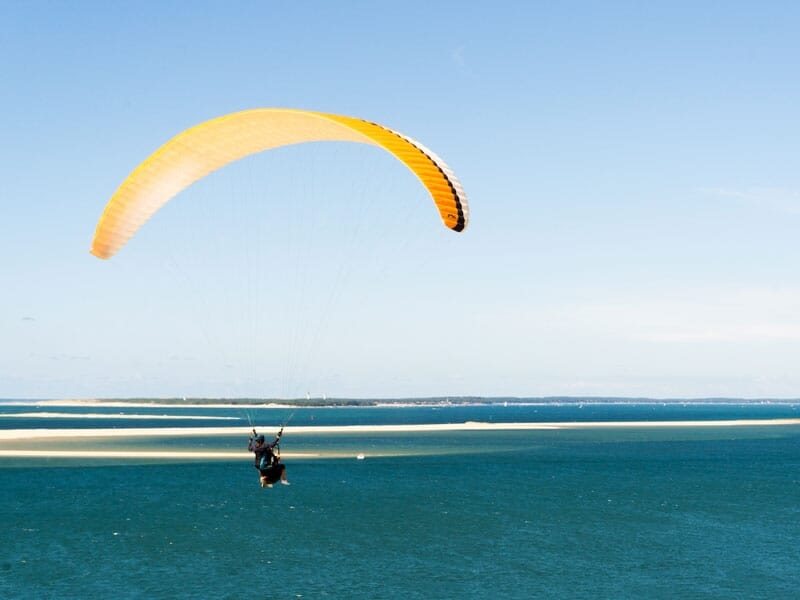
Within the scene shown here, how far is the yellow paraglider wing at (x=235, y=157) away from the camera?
57.6 ft

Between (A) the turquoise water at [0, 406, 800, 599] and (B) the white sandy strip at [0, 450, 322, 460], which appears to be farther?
(B) the white sandy strip at [0, 450, 322, 460]

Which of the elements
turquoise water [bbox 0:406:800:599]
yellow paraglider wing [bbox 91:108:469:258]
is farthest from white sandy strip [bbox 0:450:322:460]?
yellow paraglider wing [bbox 91:108:469:258]

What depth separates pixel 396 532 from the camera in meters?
33.9

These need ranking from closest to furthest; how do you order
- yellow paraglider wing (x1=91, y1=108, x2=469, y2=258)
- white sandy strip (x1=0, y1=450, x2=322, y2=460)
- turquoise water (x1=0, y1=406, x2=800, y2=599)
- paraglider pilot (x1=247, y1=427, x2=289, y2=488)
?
yellow paraglider wing (x1=91, y1=108, x2=469, y2=258) < paraglider pilot (x1=247, y1=427, x2=289, y2=488) < turquoise water (x1=0, y1=406, x2=800, y2=599) < white sandy strip (x1=0, y1=450, x2=322, y2=460)

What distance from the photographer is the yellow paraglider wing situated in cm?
1755

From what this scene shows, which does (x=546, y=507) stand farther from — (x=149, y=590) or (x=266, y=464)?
(x=266, y=464)

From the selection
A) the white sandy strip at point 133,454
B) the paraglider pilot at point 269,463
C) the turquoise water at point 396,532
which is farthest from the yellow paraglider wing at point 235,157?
the white sandy strip at point 133,454

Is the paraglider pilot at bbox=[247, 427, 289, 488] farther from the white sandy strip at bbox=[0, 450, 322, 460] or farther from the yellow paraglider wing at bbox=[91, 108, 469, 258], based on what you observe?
the white sandy strip at bbox=[0, 450, 322, 460]

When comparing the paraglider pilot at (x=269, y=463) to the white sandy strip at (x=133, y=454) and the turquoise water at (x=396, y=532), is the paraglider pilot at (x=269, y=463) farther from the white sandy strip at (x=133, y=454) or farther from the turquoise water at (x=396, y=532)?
the white sandy strip at (x=133, y=454)

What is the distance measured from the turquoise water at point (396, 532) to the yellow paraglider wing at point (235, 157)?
34.6 ft

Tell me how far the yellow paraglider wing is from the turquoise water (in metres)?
10.5

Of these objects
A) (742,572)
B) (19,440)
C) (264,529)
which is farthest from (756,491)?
(19,440)

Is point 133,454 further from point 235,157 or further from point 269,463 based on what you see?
point 269,463

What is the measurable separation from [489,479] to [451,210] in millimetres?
37612
